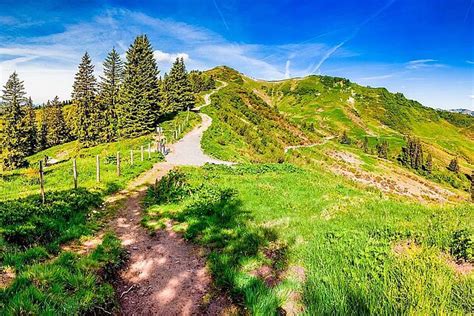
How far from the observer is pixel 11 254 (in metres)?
7.51

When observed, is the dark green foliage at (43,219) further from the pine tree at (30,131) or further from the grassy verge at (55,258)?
the pine tree at (30,131)

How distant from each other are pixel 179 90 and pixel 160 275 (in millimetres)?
64772

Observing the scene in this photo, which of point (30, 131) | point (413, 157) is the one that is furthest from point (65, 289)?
point (413, 157)

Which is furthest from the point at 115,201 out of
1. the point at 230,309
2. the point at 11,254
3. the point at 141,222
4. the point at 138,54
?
the point at 138,54

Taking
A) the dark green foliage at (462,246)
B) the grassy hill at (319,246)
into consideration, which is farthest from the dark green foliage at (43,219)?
the dark green foliage at (462,246)

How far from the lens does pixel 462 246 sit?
7.54 meters

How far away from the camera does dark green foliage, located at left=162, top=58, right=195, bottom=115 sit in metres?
68.5

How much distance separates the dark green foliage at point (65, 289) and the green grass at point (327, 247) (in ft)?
9.00

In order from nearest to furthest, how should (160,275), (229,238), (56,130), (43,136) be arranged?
1. (160,275)
2. (229,238)
3. (43,136)
4. (56,130)

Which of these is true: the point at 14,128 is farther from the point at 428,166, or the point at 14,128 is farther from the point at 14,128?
→ the point at 428,166

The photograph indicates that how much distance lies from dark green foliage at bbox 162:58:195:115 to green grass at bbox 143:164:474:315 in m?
55.6

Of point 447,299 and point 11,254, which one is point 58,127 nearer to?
point 11,254

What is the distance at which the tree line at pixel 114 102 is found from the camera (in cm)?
5525

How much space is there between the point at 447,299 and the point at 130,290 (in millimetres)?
6842
